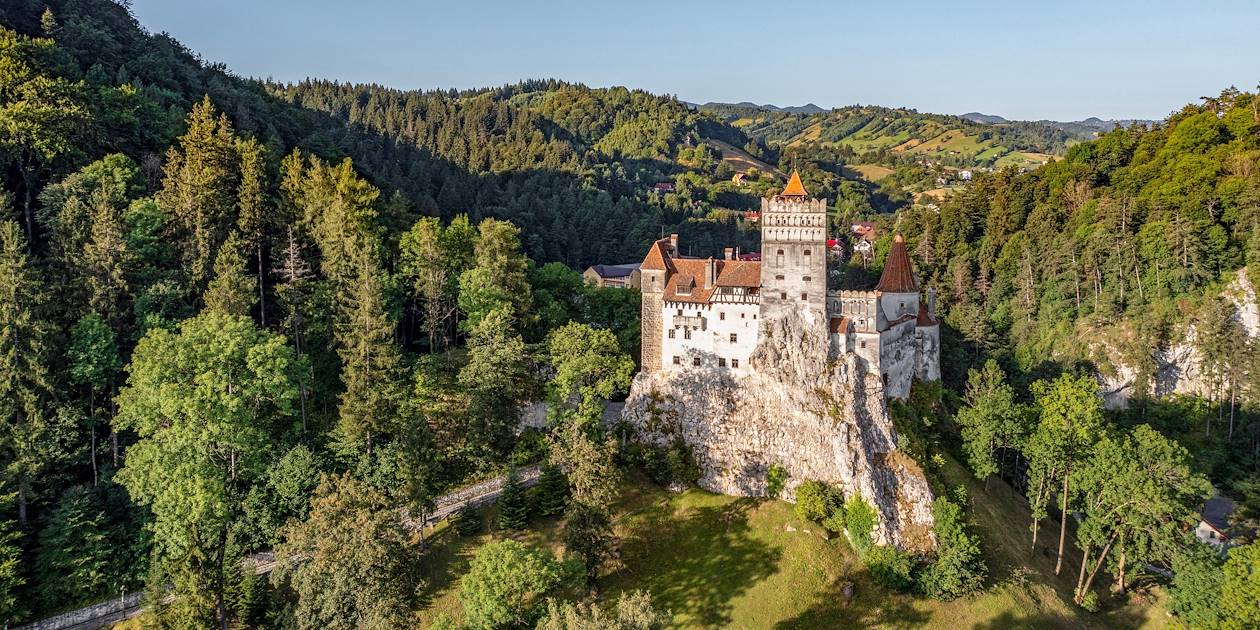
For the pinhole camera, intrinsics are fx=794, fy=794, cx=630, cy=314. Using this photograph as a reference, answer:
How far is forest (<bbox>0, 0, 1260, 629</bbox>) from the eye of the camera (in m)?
41.9

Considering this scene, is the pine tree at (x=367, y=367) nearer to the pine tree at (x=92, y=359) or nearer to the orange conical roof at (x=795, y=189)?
the pine tree at (x=92, y=359)

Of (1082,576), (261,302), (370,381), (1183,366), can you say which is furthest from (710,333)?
(1183,366)

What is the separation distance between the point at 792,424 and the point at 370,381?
1072 inches

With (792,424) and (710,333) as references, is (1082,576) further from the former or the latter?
(710,333)

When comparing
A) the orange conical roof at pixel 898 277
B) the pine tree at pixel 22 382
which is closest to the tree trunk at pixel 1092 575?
the orange conical roof at pixel 898 277

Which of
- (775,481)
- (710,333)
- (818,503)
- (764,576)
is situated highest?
(710,333)

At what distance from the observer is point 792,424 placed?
52312 mm

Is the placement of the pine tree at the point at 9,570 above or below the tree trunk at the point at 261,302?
below

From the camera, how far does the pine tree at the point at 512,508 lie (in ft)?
152

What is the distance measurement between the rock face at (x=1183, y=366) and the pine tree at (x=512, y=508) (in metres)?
50.0

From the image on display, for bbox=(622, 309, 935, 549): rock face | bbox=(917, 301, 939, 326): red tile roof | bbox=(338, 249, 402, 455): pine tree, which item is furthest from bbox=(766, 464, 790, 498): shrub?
bbox=(338, 249, 402, 455): pine tree

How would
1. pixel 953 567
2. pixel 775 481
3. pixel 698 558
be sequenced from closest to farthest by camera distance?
pixel 953 567
pixel 698 558
pixel 775 481

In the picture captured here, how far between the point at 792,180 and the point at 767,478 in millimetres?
20178

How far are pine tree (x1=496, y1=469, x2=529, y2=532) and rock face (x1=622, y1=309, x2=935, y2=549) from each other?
34.6 feet
